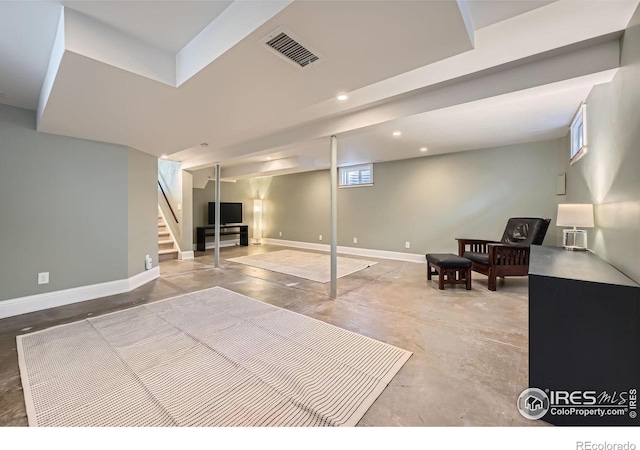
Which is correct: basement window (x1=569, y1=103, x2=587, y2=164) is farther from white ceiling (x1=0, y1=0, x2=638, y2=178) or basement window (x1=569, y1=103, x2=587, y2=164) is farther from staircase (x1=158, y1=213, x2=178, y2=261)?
staircase (x1=158, y1=213, x2=178, y2=261)

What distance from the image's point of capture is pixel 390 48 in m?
1.57

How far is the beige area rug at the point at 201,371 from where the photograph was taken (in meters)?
1.44

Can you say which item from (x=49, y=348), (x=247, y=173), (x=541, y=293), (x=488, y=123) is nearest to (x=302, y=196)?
(x=247, y=173)

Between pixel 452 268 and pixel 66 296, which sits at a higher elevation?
pixel 452 268

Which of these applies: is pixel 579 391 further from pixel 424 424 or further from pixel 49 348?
pixel 49 348

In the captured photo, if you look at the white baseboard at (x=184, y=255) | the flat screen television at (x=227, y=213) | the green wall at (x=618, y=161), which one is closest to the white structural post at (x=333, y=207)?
the green wall at (x=618, y=161)

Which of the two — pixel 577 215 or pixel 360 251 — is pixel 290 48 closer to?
pixel 577 215

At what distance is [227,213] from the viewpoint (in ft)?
26.7

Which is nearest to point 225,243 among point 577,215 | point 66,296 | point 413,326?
point 66,296

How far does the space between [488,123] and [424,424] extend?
3.69 metres

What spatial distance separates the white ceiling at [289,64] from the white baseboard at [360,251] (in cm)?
358

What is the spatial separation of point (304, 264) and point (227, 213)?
3.75 metres

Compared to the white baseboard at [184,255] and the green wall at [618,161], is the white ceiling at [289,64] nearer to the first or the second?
the green wall at [618,161]

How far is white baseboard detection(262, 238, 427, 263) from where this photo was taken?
5.92 metres
